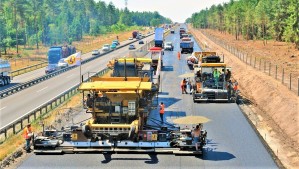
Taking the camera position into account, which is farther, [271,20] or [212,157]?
[271,20]

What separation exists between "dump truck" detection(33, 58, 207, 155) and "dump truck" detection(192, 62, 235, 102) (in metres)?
13.1

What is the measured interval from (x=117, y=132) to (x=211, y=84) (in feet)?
56.5

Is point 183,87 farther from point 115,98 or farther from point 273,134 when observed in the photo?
point 115,98

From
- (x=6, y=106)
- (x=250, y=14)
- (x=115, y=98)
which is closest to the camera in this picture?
(x=115, y=98)

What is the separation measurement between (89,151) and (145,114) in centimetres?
342

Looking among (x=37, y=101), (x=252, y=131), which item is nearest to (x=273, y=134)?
(x=252, y=131)

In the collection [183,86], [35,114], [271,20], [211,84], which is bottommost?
[35,114]

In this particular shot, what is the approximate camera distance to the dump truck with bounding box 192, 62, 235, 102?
121 feet

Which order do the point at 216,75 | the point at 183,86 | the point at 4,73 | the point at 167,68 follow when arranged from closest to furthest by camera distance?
the point at 216,75
the point at 183,86
the point at 4,73
the point at 167,68

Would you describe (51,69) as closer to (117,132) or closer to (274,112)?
(274,112)

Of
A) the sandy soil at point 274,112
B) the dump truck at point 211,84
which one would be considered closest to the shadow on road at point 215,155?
the sandy soil at point 274,112

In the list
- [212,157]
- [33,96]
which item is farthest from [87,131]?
[33,96]

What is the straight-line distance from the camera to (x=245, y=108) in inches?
1389

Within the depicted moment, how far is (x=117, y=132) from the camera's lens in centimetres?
2244
